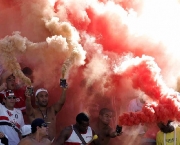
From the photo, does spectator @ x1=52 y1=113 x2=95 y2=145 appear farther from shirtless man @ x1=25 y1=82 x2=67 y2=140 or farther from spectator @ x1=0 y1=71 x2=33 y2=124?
spectator @ x1=0 y1=71 x2=33 y2=124

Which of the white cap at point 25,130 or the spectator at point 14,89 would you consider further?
the spectator at point 14,89

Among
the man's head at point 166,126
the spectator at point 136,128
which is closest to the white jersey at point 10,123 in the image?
the spectator at point 136,128

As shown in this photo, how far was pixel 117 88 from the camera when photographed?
8.55 meters

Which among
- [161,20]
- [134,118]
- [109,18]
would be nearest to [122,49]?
[109,18]

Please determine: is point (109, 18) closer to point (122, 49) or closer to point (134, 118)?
point (122, 49)

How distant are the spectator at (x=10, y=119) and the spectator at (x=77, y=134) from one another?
2.31 ft

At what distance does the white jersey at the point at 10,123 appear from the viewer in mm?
6820

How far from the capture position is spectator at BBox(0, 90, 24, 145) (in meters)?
6.82

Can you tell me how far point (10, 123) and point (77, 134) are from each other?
1.17 meters

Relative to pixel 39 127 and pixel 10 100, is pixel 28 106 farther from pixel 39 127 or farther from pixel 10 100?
pixel 39 127

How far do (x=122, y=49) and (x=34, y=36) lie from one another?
1.93 meters

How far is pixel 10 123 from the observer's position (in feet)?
22.6

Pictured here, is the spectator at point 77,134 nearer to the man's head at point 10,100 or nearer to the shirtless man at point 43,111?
the shirtless man at point 43,111

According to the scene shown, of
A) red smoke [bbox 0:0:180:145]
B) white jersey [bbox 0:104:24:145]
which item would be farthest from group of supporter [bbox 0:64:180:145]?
red smoke [bbox 0:0:180:145]
